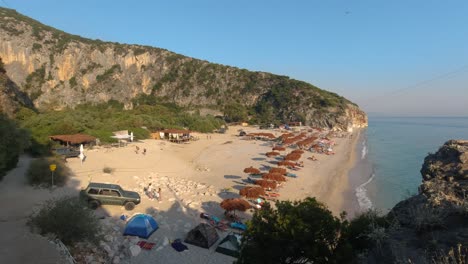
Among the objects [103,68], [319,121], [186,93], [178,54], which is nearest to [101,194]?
[319,121]

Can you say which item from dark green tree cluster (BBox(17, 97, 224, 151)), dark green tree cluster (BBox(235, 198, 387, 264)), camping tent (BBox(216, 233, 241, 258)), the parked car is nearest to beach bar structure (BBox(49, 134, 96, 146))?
dark green tree cluster (BBox(17, 97, 224, 151))

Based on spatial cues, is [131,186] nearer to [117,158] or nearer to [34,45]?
[117,158]

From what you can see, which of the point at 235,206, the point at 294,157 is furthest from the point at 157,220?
the point at 294,157

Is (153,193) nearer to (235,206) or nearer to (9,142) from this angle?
(235,206)

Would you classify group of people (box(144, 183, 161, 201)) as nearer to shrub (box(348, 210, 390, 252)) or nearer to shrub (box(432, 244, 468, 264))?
shrub (box(348, 210, 390, 252))

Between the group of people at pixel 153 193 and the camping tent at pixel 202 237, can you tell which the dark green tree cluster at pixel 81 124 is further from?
the camping tent at pixel 202 237

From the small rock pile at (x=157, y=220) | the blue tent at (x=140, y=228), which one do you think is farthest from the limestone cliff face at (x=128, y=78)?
the blue tent at (x=140, y=228)
